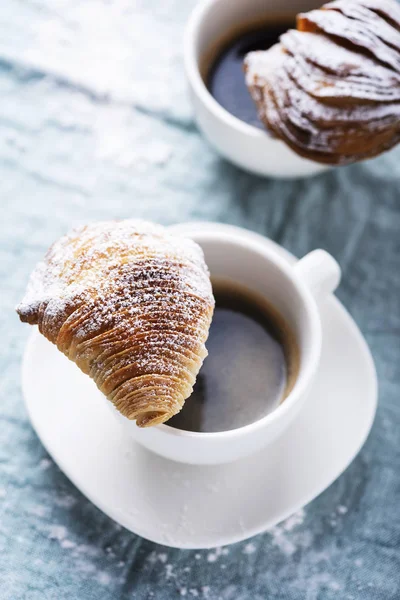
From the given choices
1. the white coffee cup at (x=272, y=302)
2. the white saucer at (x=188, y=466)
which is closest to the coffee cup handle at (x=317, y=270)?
the white coffee cup at (x=272, y=302)

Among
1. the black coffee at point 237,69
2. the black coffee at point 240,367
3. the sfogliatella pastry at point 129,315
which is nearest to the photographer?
the sfogliatella pastry at point 129,315

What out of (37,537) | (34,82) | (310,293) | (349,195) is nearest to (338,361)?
(310,293)

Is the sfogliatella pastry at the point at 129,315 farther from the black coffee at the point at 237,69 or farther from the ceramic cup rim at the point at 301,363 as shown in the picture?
the black coffee at the point at 237,69

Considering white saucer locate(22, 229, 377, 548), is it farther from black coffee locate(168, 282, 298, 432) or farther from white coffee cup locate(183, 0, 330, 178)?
white coffee cup locate(183, 0, 330, 178)

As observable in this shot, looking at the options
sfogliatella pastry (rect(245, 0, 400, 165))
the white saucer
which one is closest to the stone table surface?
the white saucer

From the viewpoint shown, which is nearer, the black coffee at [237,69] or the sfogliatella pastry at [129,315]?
the sfogliatella pastry at [129,315]

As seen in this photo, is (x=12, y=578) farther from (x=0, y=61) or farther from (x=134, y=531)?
(x=0, y=61)
